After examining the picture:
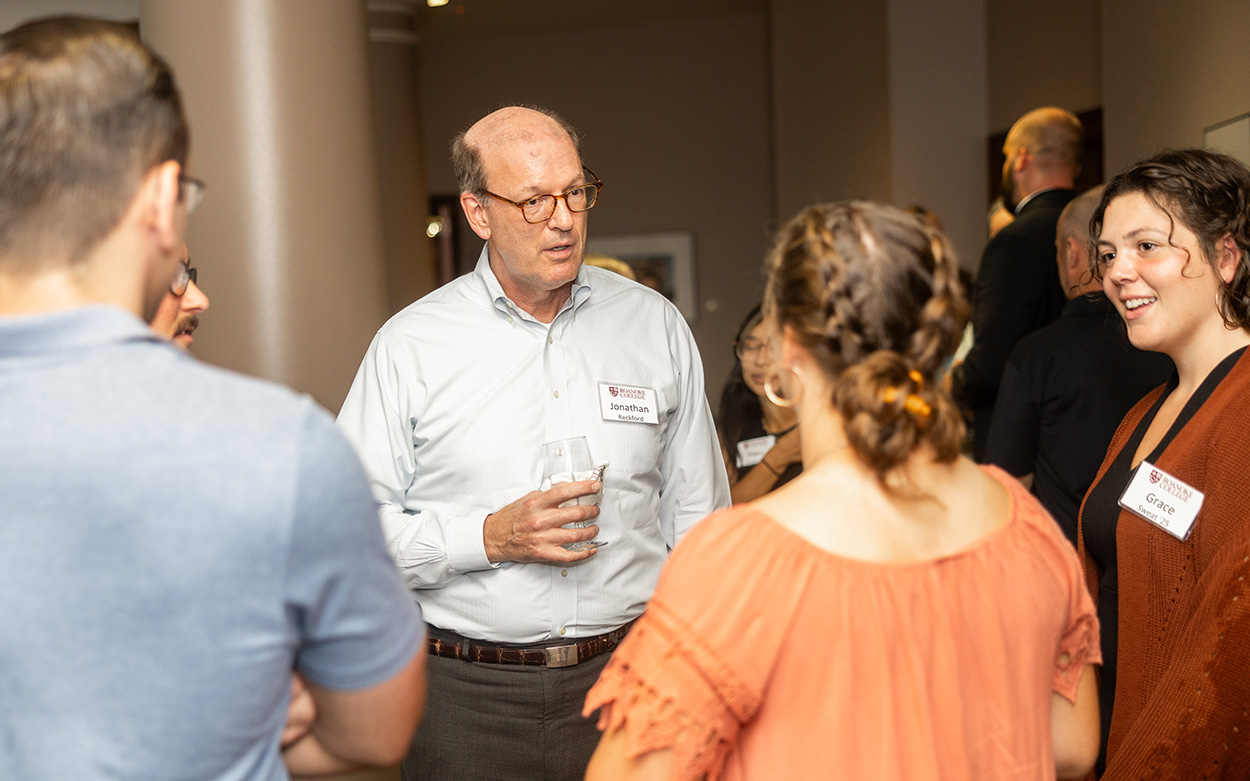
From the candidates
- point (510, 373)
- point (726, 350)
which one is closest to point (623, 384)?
point (510, 373)

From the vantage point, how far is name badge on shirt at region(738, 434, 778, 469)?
3.07 meters

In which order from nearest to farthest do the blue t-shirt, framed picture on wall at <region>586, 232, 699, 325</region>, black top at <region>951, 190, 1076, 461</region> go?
1. the blue t-shirt
2. black top at <region>951, 190, 1076, 461</region>
3. framed picture on wall at <region>586, 232, 699, 325</region>

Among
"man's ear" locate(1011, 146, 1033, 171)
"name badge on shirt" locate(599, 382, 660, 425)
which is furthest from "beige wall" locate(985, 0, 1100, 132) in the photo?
"name badge on shirt" locate(599, 382, 660, 425)

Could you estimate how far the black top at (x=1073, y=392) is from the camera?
283 centimetres

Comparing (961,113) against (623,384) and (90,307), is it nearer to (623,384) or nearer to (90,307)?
(623,384)

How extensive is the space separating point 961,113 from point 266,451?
6.29 metres

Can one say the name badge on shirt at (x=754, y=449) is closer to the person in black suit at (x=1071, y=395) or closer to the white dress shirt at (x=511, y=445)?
the person in black suit at (x=1071, y=395)

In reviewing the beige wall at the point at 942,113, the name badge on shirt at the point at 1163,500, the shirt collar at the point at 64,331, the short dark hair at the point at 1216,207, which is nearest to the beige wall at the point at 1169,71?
the beige wall at the point at 942,113

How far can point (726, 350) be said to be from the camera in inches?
353

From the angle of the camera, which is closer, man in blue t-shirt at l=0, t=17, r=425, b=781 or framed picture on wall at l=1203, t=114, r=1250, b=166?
man in blue t-shirt at l=0, t=17, r=425, b=781

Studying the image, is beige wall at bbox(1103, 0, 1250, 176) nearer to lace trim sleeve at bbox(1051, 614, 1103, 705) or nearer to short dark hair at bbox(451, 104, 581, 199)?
short dark hair at bbox(451, 104, 581, 199)

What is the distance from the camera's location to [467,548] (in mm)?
1980

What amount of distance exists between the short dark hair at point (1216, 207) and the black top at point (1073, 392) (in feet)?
2.91

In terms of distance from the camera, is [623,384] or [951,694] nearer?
[951,694]
